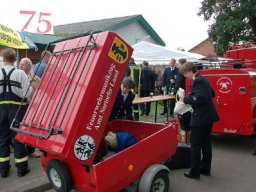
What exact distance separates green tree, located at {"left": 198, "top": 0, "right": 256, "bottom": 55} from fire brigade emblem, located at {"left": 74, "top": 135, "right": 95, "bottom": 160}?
19963 millimetres

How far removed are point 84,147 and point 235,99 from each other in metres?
4.07

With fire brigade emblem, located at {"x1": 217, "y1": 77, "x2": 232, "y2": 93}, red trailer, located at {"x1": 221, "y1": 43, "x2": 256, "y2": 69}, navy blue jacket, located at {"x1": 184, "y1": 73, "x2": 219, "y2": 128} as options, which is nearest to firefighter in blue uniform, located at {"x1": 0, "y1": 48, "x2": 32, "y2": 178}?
navy blue jacket, located at {"x1": 184, "y1": 73, "x2": 219, "y2": 128}

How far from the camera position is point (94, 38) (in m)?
4.04

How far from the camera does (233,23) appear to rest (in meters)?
21.5

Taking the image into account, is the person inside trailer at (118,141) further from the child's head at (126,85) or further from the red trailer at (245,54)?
the red trailer at (245,54)

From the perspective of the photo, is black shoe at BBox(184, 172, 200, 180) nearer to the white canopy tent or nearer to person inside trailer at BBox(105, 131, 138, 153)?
person inside trailer at BBox(105, 131, 138, 153)

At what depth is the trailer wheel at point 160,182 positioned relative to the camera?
4182 mm

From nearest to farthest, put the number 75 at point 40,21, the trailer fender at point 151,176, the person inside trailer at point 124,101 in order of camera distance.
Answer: the trailer fender at point 151,176 → the person inside trailer at point 124,101 → the number 75 at point 40,21

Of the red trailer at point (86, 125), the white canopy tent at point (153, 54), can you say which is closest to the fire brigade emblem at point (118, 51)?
the red trailer at point (86, 125)

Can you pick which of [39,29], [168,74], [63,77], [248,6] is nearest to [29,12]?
[39,29]

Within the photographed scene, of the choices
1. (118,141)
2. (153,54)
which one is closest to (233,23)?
(153,54)

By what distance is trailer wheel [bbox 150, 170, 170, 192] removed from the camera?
418 centimetres

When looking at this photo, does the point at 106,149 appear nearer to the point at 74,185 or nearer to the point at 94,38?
the point at 74,185

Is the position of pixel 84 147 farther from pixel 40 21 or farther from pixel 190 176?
pixel 40 21
